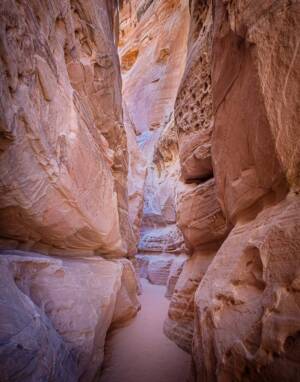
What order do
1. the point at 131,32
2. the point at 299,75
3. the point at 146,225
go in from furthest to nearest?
the point at 131,32, the point at 146,225, the point at 299,75

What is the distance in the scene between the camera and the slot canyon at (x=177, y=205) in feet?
4.73

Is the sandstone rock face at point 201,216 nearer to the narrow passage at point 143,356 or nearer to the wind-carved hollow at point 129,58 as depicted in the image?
the narrow passage at point 143,356

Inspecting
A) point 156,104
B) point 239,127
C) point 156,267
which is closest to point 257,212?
point 239,127

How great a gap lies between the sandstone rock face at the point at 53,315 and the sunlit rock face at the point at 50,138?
427mm

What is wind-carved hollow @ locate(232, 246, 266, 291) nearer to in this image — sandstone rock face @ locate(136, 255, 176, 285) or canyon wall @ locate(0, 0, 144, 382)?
canyon wall @ locate(0, 0, 144, 382)

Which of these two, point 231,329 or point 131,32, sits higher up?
point 131,32

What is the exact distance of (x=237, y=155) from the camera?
2252 mm

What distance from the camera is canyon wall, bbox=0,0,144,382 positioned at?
1710 mm

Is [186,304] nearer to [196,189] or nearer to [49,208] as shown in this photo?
[196,189]

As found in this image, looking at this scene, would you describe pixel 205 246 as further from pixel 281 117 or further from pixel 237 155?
pixel 281 117

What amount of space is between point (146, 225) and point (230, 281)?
1304 centimetres

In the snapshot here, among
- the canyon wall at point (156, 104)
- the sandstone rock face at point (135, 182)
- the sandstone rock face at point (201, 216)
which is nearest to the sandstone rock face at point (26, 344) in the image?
the sandstone rock face at point (201, 216)

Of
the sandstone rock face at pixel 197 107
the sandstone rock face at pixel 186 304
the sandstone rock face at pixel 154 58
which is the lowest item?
the sandstone rock face at pixel 186 304

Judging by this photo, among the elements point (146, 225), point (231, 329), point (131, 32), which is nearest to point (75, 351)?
point (231, 329)
